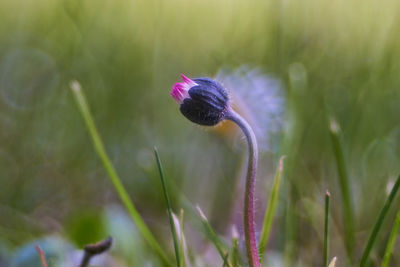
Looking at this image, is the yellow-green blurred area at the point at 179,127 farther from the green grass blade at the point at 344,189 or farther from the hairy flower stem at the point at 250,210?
the hairy flower stem at the point at 250,210

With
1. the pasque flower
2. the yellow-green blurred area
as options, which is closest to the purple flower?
the pasque flower

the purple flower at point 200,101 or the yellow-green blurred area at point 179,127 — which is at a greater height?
→ the yellow-green blurred area at point 179,127

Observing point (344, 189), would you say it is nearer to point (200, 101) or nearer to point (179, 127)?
point (200, 101)

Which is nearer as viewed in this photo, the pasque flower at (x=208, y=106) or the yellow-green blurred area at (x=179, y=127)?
the pasque flower at (x=208, y=106)

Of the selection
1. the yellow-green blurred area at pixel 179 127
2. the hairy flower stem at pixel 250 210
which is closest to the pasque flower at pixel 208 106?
the hairy flower stem at pixel 250 210

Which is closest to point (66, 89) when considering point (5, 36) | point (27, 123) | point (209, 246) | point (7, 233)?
point (27, 123)

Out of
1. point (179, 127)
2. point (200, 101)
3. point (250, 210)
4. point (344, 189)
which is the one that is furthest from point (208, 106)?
point (179, 127)
